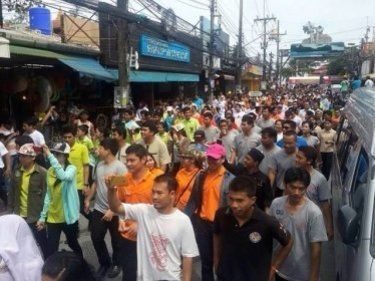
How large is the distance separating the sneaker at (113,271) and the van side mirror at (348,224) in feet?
9.68

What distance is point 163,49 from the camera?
68.7 ft

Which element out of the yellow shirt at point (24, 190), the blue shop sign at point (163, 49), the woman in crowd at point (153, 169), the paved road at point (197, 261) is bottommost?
the paved road at point (197, 261)

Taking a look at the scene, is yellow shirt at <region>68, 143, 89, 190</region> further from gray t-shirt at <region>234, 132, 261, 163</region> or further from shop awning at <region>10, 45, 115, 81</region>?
shop awning at <region>10, 45, 115, 81</region>

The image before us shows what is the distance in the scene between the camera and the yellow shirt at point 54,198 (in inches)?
193

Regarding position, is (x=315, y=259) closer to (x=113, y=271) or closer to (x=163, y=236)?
(x=163, y=236)

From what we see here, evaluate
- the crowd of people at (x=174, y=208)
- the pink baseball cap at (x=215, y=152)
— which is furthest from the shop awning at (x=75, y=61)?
the pink baseball cap at (x=215, y=152)

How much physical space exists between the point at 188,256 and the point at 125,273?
1124 millimetres

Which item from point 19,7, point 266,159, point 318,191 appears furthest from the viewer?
point 19,7

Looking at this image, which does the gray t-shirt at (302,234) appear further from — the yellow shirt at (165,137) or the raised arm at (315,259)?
the yellow shirt at (165,137)

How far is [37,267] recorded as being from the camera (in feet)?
9.37

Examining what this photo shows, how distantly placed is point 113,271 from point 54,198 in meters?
1.10

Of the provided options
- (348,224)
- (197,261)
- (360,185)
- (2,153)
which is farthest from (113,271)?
(2,153)

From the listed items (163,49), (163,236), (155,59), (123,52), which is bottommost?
(163,236)

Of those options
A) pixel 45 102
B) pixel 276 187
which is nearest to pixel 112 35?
pixel 45 102
